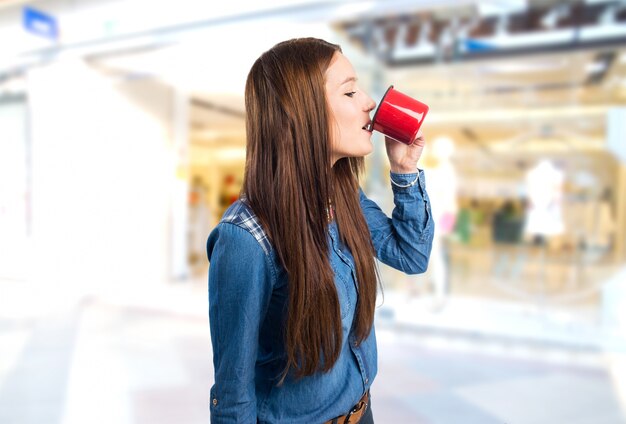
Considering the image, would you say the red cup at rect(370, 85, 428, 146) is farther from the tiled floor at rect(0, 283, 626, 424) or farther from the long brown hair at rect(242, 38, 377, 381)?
the tiled floor at rect(0, 283, 626, 424)

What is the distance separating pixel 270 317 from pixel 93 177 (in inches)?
197

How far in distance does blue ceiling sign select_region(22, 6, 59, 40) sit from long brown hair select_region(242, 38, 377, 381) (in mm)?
4807

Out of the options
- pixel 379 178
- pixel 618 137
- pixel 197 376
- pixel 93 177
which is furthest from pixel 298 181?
pixel 93 177

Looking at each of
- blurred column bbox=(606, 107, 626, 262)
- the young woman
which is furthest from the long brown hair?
blurred column bbox=(606, 107, 626, 262)

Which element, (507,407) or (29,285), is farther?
(29,285)

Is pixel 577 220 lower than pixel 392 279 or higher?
higher

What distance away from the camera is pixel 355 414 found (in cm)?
85

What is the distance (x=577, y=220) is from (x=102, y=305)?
180 inches

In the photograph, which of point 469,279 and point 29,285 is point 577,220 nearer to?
point 469,279

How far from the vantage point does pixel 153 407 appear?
2.43 m

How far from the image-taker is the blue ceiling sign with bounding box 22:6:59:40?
15.1 ft

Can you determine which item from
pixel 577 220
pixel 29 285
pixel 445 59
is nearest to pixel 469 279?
pixel 577 220

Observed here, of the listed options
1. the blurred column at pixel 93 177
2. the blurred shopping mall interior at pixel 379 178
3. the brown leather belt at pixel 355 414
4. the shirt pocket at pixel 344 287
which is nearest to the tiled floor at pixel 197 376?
the blurred shopping mall interior at pixel 379 178

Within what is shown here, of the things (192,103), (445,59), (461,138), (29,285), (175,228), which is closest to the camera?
(445,59)
